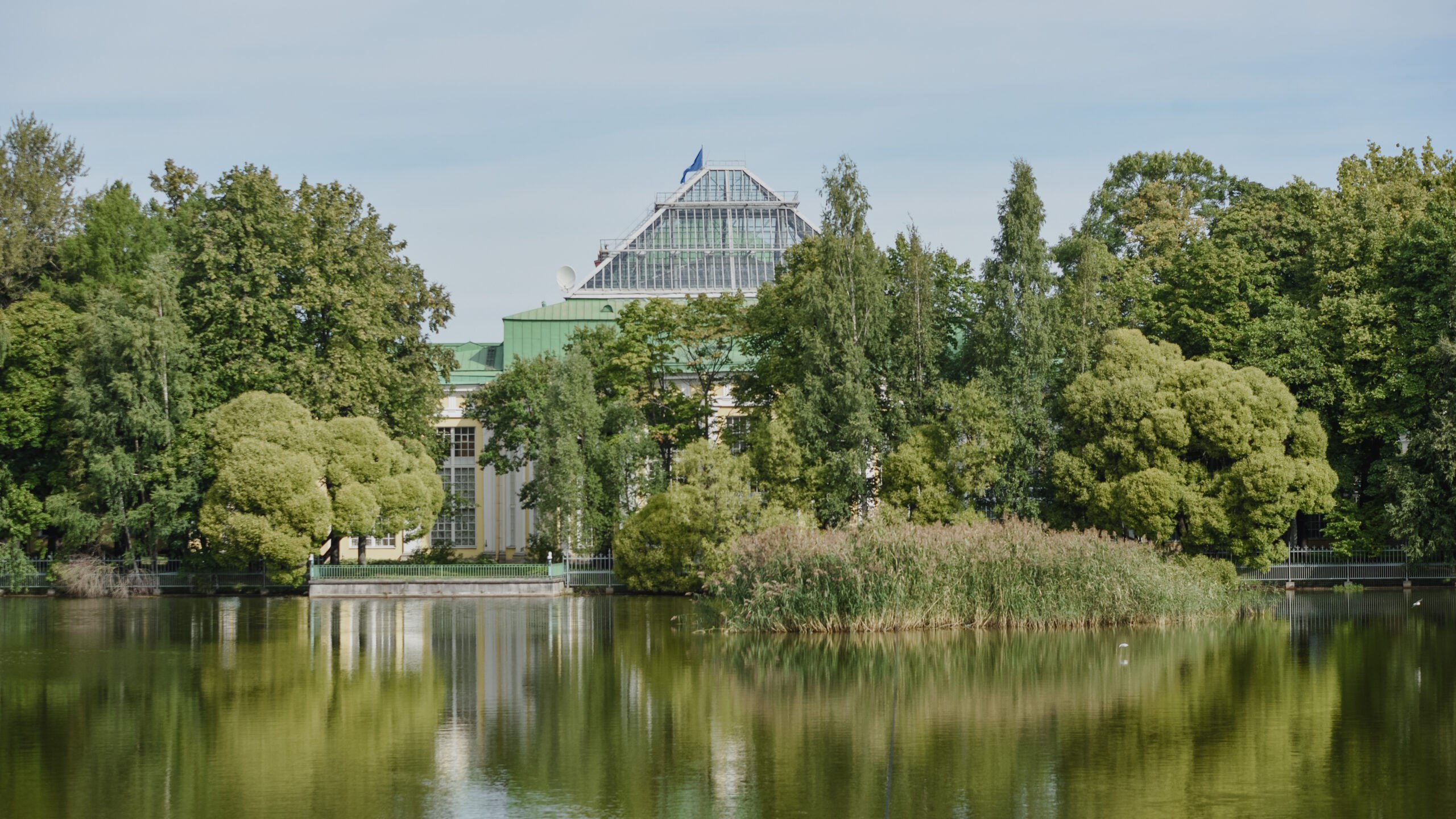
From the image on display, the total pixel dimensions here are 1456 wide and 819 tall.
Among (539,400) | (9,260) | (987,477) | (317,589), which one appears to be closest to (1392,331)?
(987,477)

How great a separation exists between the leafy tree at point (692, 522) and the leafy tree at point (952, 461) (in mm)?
3599

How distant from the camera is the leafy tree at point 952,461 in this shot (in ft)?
119

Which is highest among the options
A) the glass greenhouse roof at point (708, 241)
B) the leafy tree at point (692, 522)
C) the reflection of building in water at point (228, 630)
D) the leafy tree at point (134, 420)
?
the glass greenhouse roof at point (708, 241)

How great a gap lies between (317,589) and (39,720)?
79.8ft

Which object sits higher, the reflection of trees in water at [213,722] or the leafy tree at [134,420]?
the leafy tree at [134,420]

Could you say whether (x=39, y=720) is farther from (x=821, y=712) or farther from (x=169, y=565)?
(x=169, y=565)

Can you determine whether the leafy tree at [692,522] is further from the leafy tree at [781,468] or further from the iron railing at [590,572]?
the iron railing at [590,572]

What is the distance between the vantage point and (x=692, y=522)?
35250mm

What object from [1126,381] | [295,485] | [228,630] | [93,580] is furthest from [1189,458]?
[93,580]

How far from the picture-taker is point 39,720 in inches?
643

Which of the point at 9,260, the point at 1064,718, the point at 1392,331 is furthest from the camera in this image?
the point at 9,260

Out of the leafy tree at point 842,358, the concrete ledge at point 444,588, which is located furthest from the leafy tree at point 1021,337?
the concrete ledge at point 444,588

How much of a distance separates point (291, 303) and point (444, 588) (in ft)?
31.2

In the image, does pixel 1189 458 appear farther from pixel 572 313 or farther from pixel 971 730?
pixel 572 313
